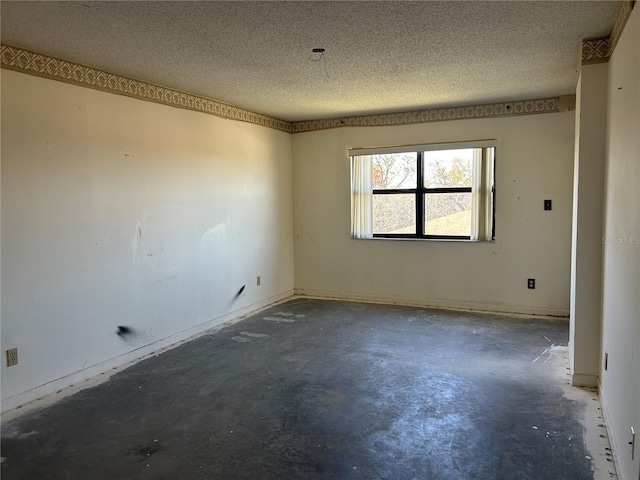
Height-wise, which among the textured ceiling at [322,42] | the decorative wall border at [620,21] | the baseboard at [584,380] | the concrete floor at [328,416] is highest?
the textured ceiling at [322,42]

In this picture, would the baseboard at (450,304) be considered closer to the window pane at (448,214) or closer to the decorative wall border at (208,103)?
the window pane at (448,214)

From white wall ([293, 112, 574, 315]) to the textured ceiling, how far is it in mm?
841

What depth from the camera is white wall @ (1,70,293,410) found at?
9.89ft

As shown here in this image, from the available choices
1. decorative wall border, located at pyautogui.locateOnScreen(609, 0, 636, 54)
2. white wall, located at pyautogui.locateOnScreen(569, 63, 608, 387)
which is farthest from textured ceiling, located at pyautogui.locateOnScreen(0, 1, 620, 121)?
white wall, located at pyautogui.locateOnScreen(569, 63, 608, 387)

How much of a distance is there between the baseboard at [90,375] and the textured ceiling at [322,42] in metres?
2.30

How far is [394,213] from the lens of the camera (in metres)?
5.71

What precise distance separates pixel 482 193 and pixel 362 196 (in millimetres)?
1458

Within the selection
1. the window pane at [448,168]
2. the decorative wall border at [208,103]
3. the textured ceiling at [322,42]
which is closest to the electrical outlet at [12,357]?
the decorative wall border at [208,103]

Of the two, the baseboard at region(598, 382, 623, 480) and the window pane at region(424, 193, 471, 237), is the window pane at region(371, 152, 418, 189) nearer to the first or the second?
the window pane at region(424, 193, 471, 237)

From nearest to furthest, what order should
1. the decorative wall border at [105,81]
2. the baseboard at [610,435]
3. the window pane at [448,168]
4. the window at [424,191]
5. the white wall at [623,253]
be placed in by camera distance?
the white wall at [623,253] → the baseboard at [610,435] → the decorative wall border at [105,81] → the window at [424,191] → the window pane at [448,168]

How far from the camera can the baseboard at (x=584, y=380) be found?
3096mm

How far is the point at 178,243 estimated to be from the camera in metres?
4.33

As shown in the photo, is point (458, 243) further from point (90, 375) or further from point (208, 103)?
A: point (90, 375)

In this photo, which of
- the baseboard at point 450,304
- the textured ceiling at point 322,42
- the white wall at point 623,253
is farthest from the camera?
the baseboard at point 450,304
